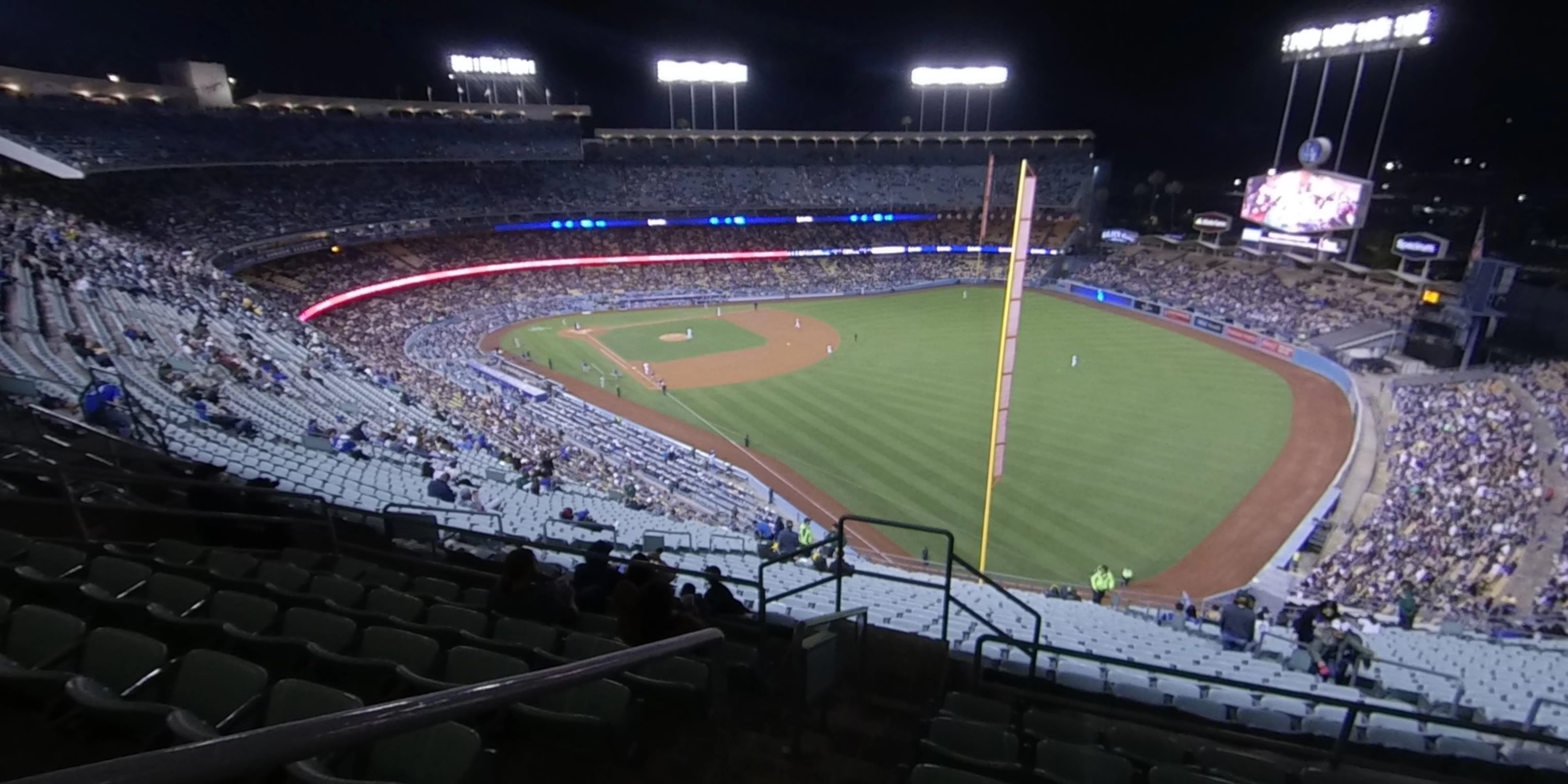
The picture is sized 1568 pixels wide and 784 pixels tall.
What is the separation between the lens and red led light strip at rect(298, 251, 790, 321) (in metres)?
41.3

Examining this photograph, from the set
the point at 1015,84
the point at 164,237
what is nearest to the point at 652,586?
the point at 164,237

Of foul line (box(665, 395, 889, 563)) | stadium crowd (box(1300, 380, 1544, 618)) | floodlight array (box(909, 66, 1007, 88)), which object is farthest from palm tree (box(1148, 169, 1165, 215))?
foul line (box(665, 395, 889, 563))

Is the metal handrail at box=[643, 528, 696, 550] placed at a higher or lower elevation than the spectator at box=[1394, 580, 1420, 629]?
higher

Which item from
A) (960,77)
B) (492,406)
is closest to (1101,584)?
(492,406)

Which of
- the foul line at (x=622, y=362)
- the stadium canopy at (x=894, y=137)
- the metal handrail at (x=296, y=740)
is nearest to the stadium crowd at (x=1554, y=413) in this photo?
the metal handrail at (x=296, y=740)

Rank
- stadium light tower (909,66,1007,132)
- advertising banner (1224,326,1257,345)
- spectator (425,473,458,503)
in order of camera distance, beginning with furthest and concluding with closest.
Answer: stadium light tower (909,66,1007,132), advertising banner (1224,326,1257,345), spectator (425,473,458,503)

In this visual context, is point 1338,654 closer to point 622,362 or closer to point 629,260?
point 622,362

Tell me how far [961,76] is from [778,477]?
5387 cm

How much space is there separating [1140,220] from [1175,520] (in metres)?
62.7

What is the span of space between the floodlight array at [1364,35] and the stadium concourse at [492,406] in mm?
12991

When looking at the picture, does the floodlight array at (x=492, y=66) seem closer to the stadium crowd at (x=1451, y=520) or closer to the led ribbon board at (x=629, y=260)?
the led ribbon board at (x=629, y=260)

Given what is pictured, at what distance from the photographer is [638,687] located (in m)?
4.96

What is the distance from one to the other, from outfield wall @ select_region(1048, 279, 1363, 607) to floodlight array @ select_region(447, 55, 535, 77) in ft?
147

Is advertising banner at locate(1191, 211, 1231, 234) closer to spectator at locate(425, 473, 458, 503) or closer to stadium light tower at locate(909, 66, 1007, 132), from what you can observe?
stadium light tower at locate(909, 66, 1007, 132)
